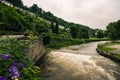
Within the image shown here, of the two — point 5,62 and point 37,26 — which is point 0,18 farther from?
point 5,62

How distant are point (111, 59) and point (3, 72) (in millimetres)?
32677

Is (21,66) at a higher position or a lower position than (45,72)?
higher

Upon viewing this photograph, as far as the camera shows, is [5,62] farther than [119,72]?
No

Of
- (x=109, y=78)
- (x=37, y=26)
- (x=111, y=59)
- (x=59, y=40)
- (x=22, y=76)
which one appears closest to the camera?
(x=22, y=76)

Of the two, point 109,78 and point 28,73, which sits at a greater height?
point 28,73

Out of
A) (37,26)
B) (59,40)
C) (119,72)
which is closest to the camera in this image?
(119,72)

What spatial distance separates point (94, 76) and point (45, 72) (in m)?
4.42

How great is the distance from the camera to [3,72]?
5109mm

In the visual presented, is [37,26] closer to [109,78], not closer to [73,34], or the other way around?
[73,34]

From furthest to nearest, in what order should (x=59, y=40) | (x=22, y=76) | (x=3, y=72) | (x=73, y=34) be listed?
(x=73, y=34) → (x=59, y=40) → (x=22, y=76) → (x=3, y=72)

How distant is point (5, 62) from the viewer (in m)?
5.46

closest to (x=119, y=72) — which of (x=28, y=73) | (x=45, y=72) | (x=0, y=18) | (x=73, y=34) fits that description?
(x=45, y=72)

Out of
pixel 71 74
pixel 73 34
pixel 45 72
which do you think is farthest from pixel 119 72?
pixel 73 34

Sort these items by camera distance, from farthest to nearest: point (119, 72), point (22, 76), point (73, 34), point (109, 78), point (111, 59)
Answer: point (73, 34), point (111, 59), point (119, 72), point (109, 78), point (22, 76)
